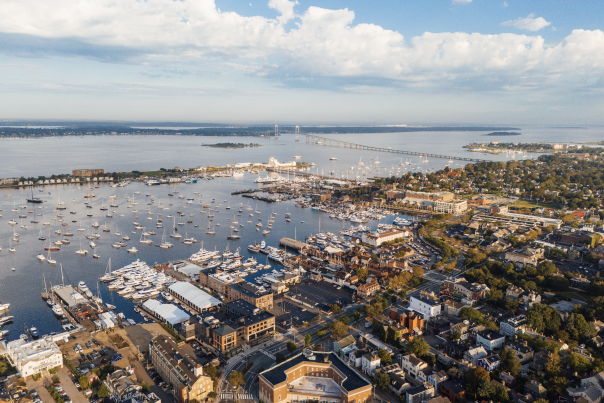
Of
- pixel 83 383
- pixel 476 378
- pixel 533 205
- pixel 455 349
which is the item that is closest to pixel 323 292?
pixel 455 349

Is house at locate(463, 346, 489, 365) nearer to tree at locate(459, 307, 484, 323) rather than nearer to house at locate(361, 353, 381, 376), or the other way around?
tree at locate(459, 307, 484, 323)

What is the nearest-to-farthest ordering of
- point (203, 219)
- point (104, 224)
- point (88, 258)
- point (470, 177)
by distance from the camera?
point (88, 258)
point (104, 224)
point (203, 219)
point (470, 177)

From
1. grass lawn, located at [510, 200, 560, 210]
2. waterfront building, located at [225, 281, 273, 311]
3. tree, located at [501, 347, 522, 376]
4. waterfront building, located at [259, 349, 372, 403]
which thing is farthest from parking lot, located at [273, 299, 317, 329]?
grass lawn, located at [510, 200, 560, 210]

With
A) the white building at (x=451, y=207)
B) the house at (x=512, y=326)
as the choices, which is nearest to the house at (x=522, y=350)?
the house at (x=512, y=326)

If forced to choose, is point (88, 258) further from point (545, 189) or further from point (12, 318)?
point (545, 189)

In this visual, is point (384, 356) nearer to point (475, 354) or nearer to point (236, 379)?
point (475, 354)

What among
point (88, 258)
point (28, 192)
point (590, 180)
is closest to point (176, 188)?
point (28, 192)
